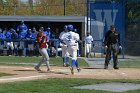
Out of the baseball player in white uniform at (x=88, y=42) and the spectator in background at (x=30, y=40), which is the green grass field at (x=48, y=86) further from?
Answer: the spectator in background at (x=30, y=40)

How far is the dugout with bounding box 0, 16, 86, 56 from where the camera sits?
115 ft

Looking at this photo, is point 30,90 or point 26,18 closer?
point 30,90

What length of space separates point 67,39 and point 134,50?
51.1ft

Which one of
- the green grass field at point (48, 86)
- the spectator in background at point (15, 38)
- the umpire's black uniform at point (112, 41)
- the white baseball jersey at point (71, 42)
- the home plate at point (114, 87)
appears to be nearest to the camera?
the green grass field at point (48, 86)

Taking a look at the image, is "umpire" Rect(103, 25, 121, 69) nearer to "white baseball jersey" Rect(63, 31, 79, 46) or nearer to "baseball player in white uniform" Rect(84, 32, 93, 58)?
"white baseball jersey" Rect(63, 31, 79, 46)

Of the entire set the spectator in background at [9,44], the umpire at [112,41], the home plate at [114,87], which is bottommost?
the spectator in background at [9,44]

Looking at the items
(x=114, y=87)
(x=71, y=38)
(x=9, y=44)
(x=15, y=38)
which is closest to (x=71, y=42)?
(x=71, y=38)

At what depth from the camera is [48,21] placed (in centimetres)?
3569

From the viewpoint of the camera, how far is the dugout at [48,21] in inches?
1379

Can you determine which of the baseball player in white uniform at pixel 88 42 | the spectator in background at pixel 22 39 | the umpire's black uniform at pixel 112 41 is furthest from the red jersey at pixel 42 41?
the spectator in background at pixel 22 39

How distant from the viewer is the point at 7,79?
50.1 ft

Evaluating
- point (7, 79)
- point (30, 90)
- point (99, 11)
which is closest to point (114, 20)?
point (99, 11)

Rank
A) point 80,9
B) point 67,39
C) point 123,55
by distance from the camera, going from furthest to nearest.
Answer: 1. point 80,9
2. point 123,55
3. point 67,39

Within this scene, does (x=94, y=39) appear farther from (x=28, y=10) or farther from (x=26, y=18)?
(x=28, y=10)
